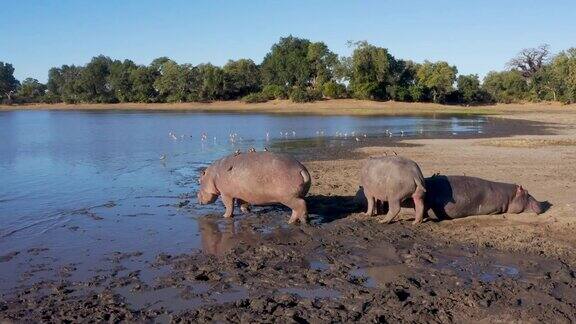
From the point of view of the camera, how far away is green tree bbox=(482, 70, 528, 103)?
9125 centimetres

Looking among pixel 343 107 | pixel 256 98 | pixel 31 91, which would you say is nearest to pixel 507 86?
pixel 343 107

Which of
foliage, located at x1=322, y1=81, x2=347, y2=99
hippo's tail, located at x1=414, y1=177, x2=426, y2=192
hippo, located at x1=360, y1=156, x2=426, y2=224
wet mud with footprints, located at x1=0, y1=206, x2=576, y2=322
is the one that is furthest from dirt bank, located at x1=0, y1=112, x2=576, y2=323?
foliage, located at x1=322, y1=81, x2=347, y2=99

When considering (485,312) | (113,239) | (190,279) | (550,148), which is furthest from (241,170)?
(550,148)

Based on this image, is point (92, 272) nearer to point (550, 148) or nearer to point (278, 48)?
point (550, 148)

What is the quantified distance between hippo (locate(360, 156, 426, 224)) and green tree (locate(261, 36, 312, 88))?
284 ft

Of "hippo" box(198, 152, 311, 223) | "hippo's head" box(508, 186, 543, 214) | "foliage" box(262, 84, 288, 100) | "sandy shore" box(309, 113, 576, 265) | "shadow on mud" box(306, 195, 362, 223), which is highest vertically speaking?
"foliage" box(262, 84, 288, 100)

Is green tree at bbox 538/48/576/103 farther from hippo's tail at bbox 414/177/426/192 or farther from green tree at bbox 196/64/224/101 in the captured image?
hippo's tail at bbox 414/177/426/192

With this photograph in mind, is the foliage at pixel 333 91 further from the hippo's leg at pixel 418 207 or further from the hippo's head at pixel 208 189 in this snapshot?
the hippo's leg at pixel 418 207

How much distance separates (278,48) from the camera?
110875 mm

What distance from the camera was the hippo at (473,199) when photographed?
12180mm

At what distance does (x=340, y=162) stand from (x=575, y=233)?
1229 centimetres

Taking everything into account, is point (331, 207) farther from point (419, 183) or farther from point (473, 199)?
point (473, 199)

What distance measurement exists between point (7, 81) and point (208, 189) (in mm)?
135027

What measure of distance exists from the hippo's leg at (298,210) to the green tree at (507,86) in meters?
86.2
